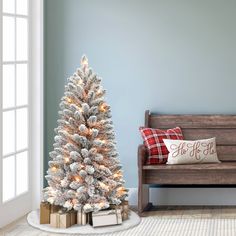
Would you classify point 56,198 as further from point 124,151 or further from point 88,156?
point 124,151

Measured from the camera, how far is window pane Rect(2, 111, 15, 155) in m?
6.16

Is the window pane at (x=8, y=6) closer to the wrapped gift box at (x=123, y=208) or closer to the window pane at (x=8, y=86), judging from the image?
the window pane at (x=8, y=86)

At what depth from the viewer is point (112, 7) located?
22.9 ft

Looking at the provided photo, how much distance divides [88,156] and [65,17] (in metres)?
1.61

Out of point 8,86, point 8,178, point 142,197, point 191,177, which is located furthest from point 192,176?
point 8,86

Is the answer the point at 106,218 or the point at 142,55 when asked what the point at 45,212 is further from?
the point at 142,55

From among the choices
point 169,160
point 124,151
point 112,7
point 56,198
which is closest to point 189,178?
point 169,160

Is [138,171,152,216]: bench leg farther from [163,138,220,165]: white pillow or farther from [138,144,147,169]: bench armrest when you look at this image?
[163,138,220,165]: white pillow

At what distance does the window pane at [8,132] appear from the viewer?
6164 millimetres

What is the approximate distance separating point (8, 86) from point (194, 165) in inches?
65.5

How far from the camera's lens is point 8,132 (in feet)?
20.5

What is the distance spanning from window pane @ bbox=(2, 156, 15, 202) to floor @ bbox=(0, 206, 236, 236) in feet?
0.75

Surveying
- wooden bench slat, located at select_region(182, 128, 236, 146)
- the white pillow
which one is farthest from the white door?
wooden bench slat, located at select_region(182, 128, 236, 146)

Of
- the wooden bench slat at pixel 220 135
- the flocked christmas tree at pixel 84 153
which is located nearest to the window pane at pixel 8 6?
→ the flocked christmas tree at pixel 84 153
